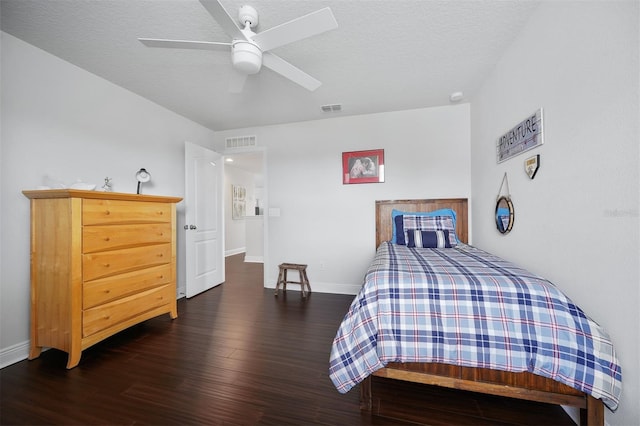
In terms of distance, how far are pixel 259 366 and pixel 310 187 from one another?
2394 mm

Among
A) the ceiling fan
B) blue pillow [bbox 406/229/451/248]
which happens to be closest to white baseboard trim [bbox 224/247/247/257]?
blue pillow [bbox 406/229/451/248]

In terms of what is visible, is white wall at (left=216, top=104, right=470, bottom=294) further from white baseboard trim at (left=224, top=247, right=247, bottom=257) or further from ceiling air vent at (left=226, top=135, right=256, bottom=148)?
white baseboard trim at (left=224, top=247, right=247, bottom=257)

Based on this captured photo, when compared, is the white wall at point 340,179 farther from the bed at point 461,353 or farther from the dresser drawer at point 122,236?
the bed at point 461,353

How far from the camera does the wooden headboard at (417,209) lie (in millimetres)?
3078

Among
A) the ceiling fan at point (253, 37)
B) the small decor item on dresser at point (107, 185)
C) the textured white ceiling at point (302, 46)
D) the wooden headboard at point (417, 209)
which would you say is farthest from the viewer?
the wooden headboard at point (417, 209)

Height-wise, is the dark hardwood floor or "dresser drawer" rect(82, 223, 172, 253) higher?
"dresser drawer" rect(82, 223, 172, 253)

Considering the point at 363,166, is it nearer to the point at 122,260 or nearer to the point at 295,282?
the point at 295,282

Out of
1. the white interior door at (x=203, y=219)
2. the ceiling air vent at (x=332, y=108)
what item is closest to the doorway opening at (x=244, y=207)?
the white interior door at (x=203, y=219)

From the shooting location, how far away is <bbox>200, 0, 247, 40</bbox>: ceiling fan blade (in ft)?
3.84

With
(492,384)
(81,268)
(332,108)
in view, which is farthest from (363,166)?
(81,268)

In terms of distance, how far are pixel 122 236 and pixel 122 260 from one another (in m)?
0.20

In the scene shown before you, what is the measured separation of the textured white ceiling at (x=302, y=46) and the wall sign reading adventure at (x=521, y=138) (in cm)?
71

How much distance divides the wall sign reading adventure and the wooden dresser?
3.20m

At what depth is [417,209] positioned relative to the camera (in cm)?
321
